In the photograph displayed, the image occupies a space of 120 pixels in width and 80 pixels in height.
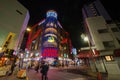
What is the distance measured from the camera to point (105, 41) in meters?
17.4

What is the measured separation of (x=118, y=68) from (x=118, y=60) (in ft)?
4.75

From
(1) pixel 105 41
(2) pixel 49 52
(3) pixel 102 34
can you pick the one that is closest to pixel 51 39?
(2) pixel 49 52

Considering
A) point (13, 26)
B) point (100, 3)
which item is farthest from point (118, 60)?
point (13, 26)

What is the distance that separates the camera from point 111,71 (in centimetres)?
1488

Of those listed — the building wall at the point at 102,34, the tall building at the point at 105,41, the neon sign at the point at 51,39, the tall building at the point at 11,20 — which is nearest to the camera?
the tall building at the point at 105,41

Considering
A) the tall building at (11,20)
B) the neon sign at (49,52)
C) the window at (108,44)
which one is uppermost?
the tall building at (11,20)

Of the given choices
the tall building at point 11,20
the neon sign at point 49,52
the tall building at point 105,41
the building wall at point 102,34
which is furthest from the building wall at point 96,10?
the neon sign at point 49,52

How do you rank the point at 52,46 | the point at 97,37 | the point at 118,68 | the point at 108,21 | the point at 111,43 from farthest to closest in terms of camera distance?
the point at 52,46 < the point at 108,21 < the point at 97,37 < the point at 111,43 < the point at 118,68

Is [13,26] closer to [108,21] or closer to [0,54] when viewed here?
[0,54]

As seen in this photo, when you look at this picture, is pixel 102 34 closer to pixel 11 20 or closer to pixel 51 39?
pixel 11 20

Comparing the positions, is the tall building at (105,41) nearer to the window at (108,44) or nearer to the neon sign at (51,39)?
the window at (108,44)

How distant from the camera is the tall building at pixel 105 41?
15.1m

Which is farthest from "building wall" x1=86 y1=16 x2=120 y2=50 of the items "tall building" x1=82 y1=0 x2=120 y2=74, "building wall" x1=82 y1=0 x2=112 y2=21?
"building wall" x1=82 y1=0 x2=112 y2=21

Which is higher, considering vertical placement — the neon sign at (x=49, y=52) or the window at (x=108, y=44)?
the neon sign at (x=49, y=52)
